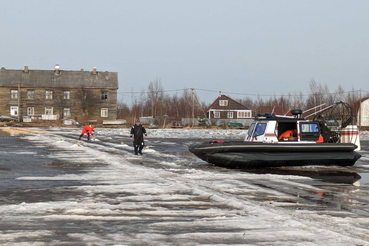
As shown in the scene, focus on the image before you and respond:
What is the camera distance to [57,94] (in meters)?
66.1

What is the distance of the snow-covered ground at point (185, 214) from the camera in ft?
18.7

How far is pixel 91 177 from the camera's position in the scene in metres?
11.5

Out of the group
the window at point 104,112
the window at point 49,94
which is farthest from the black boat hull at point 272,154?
the window at point 49,94

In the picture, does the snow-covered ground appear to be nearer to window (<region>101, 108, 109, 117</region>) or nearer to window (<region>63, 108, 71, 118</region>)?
window (<region>63, 108, 71, 118</region>)

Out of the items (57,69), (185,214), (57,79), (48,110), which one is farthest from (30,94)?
(185,214)

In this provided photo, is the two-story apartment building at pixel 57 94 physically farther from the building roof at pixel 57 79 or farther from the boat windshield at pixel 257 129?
the boat windshield at pixel 257 129

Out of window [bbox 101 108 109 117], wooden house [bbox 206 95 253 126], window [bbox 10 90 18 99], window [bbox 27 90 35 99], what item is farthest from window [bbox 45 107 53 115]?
wooden house [bbox 206 95 253 126]

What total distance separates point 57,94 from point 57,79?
7.51 ft

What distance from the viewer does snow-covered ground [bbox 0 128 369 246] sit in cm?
570

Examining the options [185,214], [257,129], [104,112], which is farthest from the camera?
[104,112]

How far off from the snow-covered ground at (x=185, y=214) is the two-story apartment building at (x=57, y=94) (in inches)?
2203

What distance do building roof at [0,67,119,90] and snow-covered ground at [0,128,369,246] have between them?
56.6m

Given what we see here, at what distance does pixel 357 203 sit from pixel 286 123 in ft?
22.2

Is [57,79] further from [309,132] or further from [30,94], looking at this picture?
[309,132]
